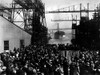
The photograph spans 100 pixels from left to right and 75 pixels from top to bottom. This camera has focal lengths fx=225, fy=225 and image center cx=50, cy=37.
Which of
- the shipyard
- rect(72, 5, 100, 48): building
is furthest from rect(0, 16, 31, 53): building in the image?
rect(72, 5, 100, 48): building

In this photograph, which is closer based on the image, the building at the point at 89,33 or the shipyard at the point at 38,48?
the shipyard at the point at 38,48

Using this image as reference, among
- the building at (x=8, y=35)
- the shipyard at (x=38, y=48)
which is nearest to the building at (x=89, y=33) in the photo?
the shipyard at (x=38, y=48)

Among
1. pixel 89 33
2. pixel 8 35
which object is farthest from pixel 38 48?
pixel 89 33

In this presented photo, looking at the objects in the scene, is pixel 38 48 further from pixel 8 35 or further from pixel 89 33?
pixel 89 33

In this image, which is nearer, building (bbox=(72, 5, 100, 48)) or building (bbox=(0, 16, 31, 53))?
building (bbox=(0, 16, 31, 53))

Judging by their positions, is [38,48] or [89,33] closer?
[38,48]

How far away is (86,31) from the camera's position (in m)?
49.8

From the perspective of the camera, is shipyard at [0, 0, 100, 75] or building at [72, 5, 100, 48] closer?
shipyard at [0, 0, 100, 75]

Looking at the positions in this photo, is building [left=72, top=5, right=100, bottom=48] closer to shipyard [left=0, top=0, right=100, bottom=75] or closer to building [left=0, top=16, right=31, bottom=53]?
shipyard [left=0, top=0, right=100, bottom=75]

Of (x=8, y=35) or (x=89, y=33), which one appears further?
(x=89, y=33)

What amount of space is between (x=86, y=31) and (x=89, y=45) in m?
3.92

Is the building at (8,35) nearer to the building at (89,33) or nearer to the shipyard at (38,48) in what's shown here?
the shipyard at (38,48)

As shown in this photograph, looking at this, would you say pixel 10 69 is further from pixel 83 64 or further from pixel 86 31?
pixel 86 31

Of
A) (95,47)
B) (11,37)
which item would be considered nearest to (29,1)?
(11,37)
